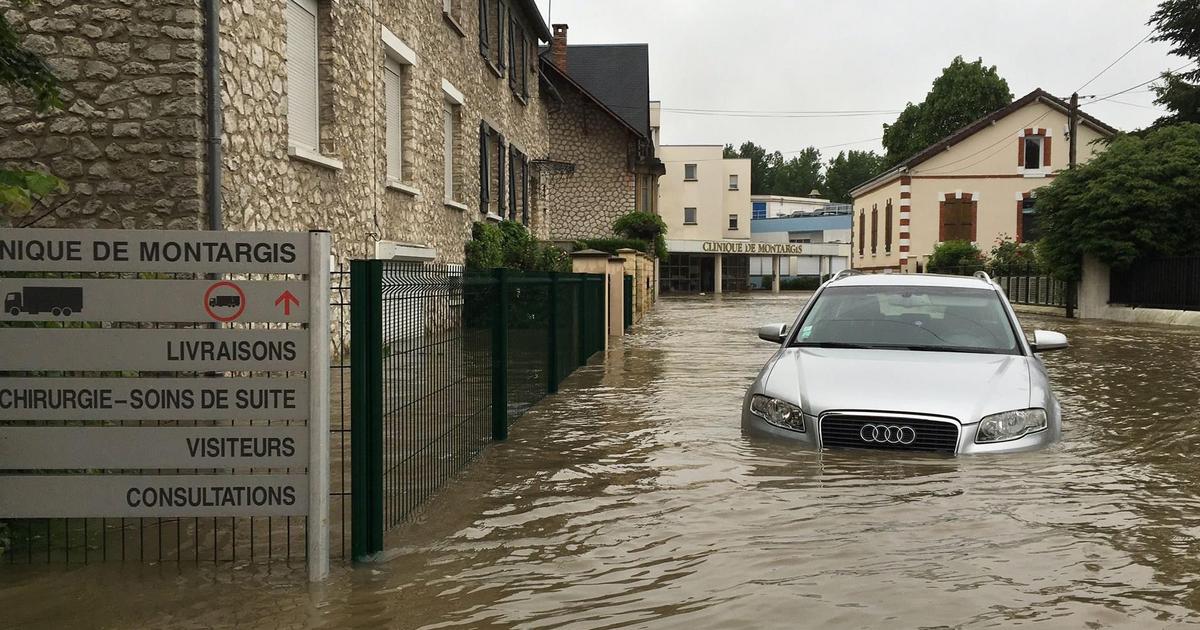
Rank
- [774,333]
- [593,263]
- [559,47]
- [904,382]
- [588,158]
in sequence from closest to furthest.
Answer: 1. [904,382]
2. [774,333]
3. [593,263]
4. [588,158]
5. [559,47]

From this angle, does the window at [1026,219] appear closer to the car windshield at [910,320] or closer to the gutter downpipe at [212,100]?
the car windshield at [910,320]

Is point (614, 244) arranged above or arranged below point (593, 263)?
above

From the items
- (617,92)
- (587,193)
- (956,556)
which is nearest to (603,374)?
(956,556)

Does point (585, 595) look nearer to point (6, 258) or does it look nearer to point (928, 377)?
point (6, 258)

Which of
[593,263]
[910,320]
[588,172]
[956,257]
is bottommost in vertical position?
[910,320]

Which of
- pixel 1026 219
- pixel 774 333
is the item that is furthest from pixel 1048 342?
pixel 1026 219

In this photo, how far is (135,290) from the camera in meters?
4.60

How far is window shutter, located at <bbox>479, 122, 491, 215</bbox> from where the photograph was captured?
22266mm

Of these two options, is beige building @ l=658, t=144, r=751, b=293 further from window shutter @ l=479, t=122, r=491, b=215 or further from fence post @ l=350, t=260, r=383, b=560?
fence post @ l=350, t=260, r=383, b=560

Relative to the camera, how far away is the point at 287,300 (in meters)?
4.58

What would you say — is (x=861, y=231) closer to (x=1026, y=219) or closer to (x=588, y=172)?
(x=1026, y=219)

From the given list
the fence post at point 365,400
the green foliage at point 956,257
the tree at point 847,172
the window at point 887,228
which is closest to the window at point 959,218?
the green foliage at point 956,257

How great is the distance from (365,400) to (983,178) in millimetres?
49119

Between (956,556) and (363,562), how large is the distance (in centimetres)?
268
